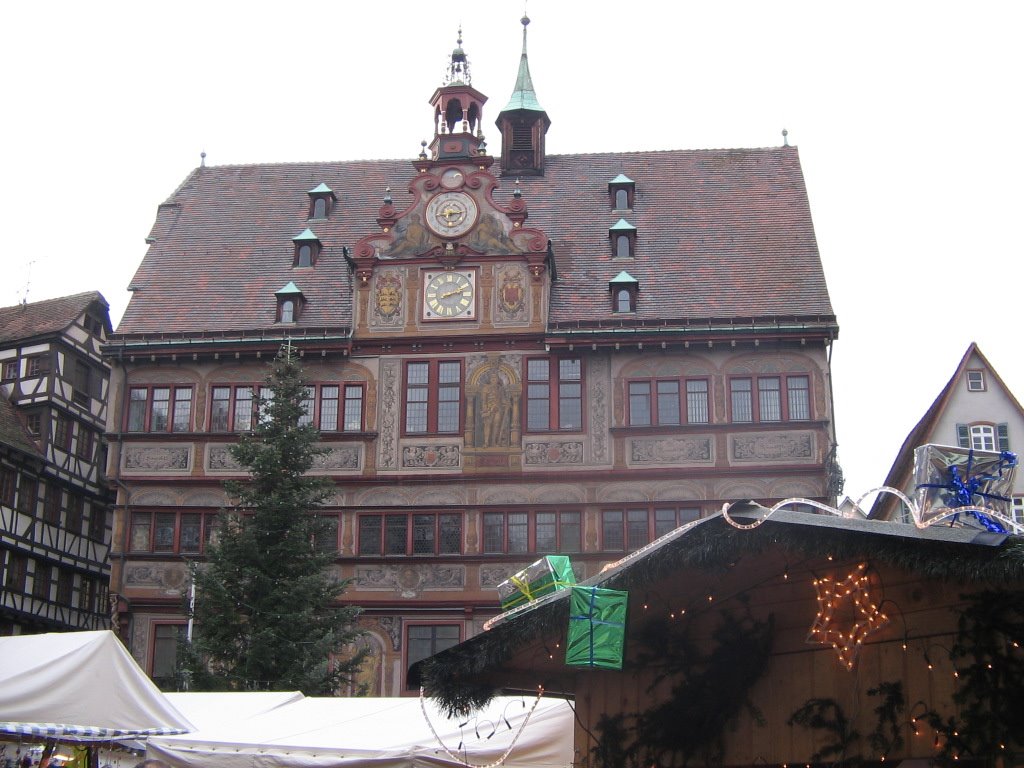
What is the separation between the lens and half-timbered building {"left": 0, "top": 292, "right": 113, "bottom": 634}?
36.8 meters

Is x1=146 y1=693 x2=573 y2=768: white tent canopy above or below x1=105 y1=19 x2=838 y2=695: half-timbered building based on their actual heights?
below

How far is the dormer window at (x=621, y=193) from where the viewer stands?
116ft

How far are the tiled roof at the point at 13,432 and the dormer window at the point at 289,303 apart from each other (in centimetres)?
892

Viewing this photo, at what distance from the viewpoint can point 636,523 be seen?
30.0 meters

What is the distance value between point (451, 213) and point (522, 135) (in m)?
6.51

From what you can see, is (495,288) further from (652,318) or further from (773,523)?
(773,523)

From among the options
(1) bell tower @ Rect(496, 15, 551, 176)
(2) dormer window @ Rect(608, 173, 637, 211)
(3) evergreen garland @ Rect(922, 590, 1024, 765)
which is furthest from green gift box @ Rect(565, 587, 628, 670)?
(1) bell tower @ Rect(496, 15, 551, 176)

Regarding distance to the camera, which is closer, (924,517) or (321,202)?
(924,517)

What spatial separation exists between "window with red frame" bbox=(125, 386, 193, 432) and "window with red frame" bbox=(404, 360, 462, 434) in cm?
524

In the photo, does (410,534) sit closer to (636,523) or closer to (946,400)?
(636,523)

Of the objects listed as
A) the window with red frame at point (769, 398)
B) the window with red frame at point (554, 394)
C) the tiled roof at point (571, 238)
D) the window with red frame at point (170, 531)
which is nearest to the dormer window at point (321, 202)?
the tiled roof at point (571, 238)

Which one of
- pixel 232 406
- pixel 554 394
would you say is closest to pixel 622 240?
pixel 554 394

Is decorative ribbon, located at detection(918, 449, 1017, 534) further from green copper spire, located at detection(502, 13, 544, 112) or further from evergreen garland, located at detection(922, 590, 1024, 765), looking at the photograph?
green copper spire, located at detection(502, 13, 544, 112)

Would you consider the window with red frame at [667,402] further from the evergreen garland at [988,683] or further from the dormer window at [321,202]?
the evergreen garland at [988,683]
